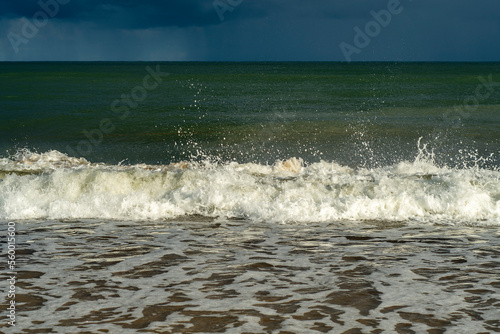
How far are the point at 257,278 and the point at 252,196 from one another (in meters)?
4.75

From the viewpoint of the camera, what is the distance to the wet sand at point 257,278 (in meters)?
5.51

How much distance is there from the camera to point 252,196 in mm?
11477

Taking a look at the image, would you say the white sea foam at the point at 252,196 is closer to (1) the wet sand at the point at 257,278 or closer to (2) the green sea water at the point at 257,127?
(1) the wet sand at the point at 257,278

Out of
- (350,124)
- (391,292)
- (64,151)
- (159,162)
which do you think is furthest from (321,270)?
(350,124)

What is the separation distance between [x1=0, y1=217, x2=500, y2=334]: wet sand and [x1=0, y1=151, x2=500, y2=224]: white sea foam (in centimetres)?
85

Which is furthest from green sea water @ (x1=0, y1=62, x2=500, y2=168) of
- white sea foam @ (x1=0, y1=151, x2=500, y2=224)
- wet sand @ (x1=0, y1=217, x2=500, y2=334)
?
wet sand @ (x1=0, y1=217, x2=500, y2=334)

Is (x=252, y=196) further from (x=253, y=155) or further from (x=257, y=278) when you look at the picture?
(x=253, y=155)

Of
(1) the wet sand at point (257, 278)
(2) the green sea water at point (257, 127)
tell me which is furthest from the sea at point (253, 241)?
(2) the green sea water at point (257, 127)

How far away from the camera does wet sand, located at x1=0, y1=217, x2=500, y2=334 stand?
18.1 ft

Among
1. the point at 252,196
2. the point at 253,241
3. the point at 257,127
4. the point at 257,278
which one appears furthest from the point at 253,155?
the point at 257,278

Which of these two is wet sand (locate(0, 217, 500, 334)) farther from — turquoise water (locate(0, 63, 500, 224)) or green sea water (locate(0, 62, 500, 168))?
green sea water (locate(0, 62, 500, 168))

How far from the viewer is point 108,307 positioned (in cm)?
586

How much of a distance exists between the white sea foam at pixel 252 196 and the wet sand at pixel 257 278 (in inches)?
33.5

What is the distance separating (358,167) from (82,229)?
9.20 m
